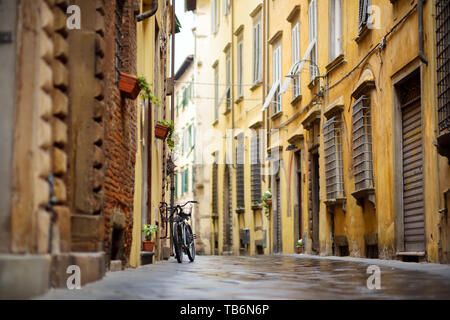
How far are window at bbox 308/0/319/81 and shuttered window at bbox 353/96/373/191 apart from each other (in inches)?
147

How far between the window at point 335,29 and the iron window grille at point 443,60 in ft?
20.0

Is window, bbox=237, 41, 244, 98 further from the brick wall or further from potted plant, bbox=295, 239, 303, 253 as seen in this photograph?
the brick wall

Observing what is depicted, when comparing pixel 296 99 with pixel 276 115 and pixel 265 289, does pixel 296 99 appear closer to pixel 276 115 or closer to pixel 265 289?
pixel 276 115

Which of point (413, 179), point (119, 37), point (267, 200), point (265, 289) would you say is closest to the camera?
point (265, 289)

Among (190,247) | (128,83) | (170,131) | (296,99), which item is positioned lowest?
(190,247)

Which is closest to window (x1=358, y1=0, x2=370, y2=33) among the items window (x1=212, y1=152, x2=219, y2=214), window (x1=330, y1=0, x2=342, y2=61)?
window (x1=330, y1=0, x2=342, y2=61)

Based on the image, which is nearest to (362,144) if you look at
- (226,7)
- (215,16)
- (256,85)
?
(256,85)

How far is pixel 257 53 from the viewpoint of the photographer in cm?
2680

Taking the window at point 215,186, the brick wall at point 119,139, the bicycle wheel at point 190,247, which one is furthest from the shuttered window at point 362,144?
the window at point 215,186

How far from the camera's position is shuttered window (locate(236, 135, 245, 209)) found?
2838 cm

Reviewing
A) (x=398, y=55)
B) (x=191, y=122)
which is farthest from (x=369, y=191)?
(x=191, y=122)

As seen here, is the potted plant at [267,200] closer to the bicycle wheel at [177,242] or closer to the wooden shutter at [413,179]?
the bicycle wheel at [177,242]

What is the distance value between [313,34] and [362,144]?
5.21 metres
